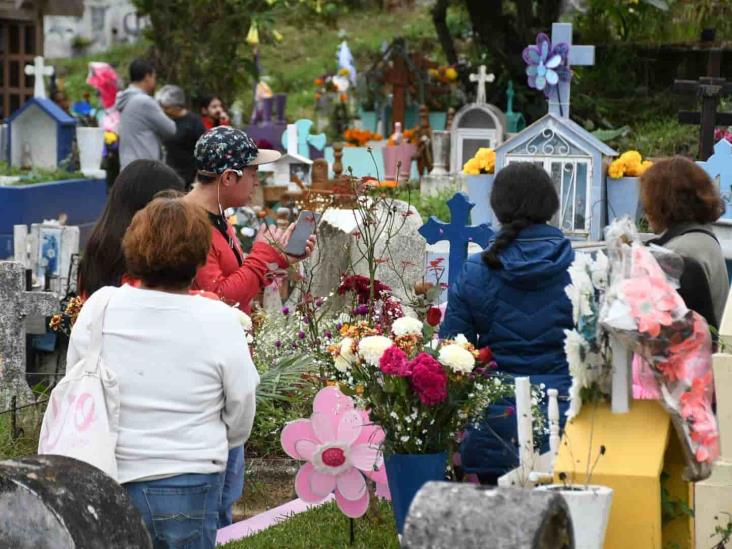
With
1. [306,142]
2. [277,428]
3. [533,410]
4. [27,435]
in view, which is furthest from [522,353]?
[306,142]

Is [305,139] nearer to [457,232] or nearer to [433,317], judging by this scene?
[457,232]

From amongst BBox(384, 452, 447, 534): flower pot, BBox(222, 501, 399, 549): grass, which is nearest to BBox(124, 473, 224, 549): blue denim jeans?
BBox(384, 452, 447, 534): flower pot

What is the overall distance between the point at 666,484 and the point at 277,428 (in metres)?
2.54

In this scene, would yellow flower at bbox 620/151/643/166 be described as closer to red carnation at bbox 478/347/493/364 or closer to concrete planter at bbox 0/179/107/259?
red carnation at bbox 478/347/493/364

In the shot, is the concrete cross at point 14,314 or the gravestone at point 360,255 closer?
the concrete cross at point 14,314

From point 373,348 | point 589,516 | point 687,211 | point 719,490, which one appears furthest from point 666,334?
point 687,211

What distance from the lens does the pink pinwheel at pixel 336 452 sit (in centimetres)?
494

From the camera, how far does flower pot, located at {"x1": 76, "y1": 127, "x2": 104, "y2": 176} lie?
13.0m

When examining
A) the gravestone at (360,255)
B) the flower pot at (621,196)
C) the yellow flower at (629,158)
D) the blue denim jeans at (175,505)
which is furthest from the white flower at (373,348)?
the yellow flower at (629,158)

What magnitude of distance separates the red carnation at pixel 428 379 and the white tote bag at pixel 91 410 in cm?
106

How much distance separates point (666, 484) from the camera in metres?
4.12

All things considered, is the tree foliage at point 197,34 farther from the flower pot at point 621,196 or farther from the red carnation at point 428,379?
the red carnation at point 428,379

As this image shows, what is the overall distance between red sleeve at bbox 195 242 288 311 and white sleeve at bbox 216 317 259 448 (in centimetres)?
103

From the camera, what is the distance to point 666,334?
377cm
